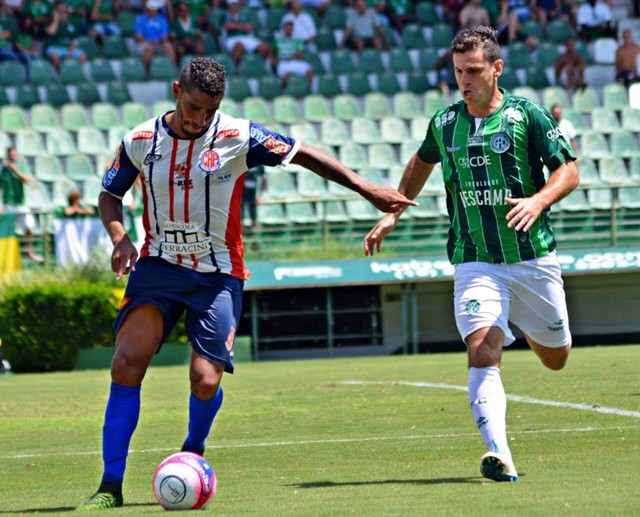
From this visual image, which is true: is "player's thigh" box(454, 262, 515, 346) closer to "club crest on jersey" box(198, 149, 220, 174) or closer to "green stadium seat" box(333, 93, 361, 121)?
"club crest on jersey" box(198, 149, 220, 174)

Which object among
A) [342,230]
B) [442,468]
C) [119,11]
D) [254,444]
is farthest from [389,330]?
[442,468]

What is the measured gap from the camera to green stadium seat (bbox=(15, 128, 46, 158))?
23562mm

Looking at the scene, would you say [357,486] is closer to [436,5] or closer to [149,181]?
[149,181]

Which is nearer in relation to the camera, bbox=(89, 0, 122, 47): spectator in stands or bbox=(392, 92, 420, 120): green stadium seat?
bbox=(392, 92, 420, 120): green stadium seat

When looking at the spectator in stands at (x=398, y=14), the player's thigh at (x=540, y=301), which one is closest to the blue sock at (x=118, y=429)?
the player's thigh at (x=540, y=301)

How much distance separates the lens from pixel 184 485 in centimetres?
622

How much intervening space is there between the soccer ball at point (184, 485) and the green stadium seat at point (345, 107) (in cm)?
1946

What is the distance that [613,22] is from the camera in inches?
1118

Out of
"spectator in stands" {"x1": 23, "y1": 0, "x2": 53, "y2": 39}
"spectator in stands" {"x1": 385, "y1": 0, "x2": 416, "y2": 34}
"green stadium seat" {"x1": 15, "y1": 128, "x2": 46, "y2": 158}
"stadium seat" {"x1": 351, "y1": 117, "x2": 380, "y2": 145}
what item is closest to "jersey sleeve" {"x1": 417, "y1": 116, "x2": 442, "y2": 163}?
"green stadium seat" {"x1": 15, "y1": 128, "x2": 46, "y2": 158}

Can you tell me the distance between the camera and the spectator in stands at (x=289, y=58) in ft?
86.1

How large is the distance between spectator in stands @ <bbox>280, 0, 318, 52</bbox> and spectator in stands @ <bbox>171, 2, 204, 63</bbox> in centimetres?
177

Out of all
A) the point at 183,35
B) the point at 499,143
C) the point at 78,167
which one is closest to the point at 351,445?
the point at 499,143

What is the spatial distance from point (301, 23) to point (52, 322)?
963 centimetres

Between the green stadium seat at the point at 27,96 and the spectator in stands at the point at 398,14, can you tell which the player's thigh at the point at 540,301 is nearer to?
the green stadium seat at the point at 27,96
